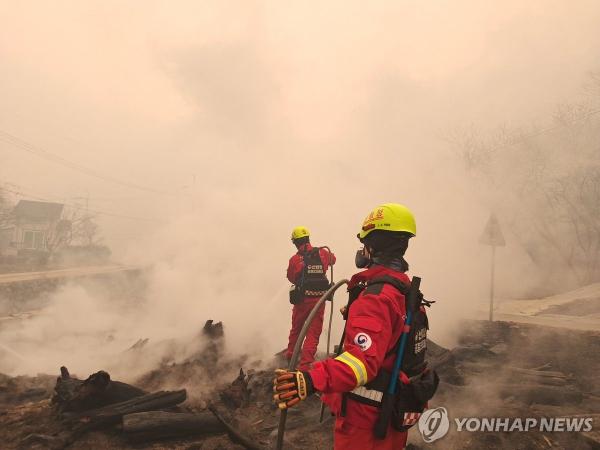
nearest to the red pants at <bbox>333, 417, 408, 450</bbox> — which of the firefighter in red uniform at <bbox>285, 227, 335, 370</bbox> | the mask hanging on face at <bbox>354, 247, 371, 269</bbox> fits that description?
the mask hanging on face at <bbox>354, 247, 371, 269</bbox>

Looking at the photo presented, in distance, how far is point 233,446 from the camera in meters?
3.82

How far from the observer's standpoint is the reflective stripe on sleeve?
194 centimetres

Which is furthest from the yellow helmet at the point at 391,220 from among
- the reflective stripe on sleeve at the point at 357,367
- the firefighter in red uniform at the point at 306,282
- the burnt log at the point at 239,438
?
the firefighter in red uniform at the point at 306,282

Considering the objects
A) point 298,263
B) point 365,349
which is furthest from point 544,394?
point 365,349

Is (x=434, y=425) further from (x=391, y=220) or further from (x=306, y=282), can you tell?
(x=391, y=220)

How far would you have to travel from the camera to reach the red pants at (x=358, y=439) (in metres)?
2.25

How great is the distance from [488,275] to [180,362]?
10.9 m

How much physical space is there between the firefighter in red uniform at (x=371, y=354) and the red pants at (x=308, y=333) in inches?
137

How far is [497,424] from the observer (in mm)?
4168

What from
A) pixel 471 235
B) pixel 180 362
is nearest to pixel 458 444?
pixel 180 362

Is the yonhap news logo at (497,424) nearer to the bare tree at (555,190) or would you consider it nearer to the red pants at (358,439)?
the red pants at (358,439)

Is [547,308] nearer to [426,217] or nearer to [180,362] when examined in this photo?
[426,217]

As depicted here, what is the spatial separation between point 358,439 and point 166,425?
8.19 ft

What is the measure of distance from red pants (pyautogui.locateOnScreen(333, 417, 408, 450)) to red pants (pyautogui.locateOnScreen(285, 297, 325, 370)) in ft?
11.4
